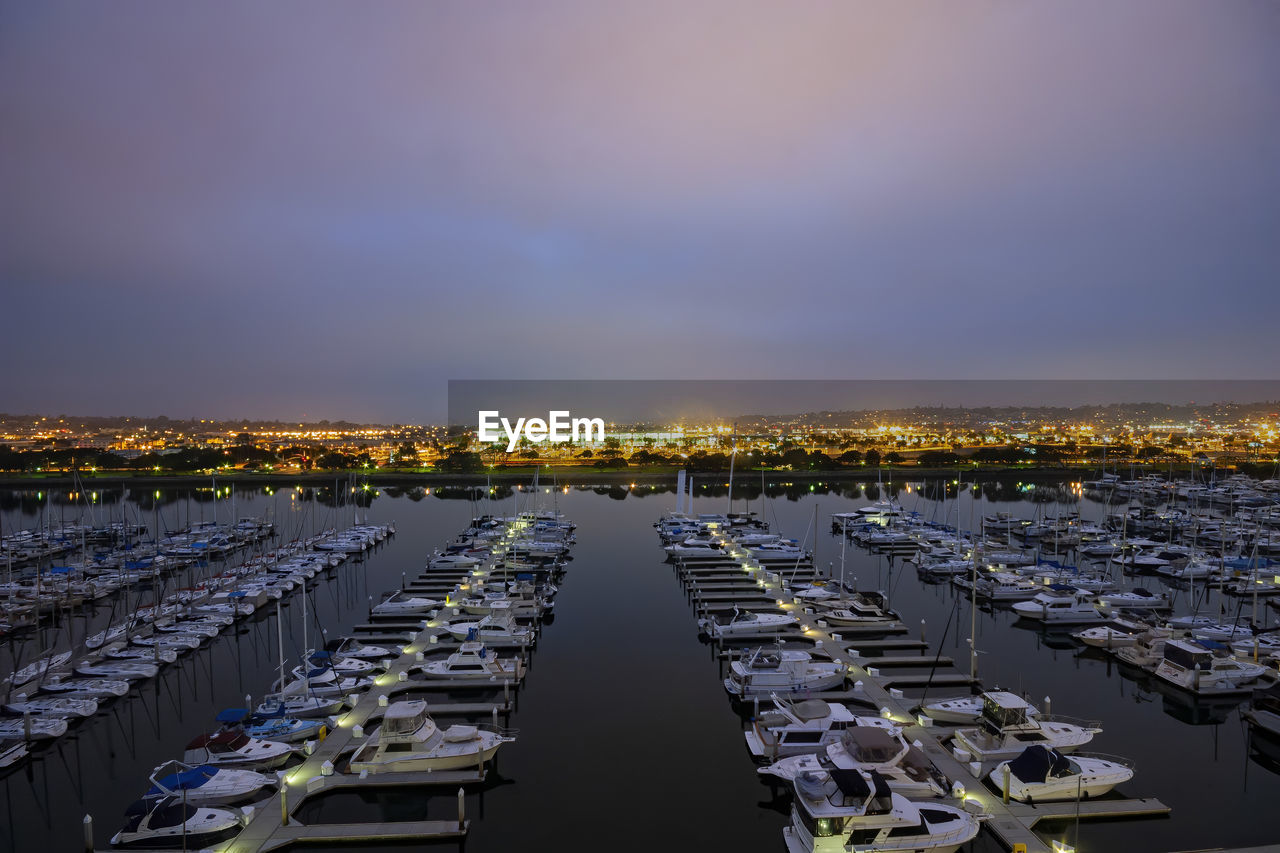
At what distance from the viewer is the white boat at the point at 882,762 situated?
11117 mm

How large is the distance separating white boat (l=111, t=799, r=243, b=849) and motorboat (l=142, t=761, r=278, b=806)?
1.13 feet

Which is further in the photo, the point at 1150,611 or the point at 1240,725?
the point at 1150,611

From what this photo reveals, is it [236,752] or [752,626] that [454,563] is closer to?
[752,626]

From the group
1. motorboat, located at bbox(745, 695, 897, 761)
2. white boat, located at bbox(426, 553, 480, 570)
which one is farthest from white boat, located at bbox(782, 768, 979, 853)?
white boat, located at bbox(426, 553, 480, 570)

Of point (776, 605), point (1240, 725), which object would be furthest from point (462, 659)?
point (1240, 725)

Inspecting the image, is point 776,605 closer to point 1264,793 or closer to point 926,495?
point 1264,793

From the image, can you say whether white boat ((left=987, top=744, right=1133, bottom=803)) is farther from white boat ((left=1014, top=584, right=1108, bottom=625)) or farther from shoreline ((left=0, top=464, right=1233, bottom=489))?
shoreline ((left=0, top=464, right=1233, bottom=489))

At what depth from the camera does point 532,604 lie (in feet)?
75.6

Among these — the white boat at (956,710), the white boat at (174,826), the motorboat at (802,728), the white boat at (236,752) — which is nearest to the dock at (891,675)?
the white boat at (956,710)

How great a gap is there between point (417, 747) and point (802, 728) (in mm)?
7079

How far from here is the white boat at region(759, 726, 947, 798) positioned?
11117 millimetres

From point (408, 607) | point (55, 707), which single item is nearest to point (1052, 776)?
point (408, 607)

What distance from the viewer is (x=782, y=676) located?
16500mm

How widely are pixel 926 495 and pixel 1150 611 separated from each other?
3768 cm
